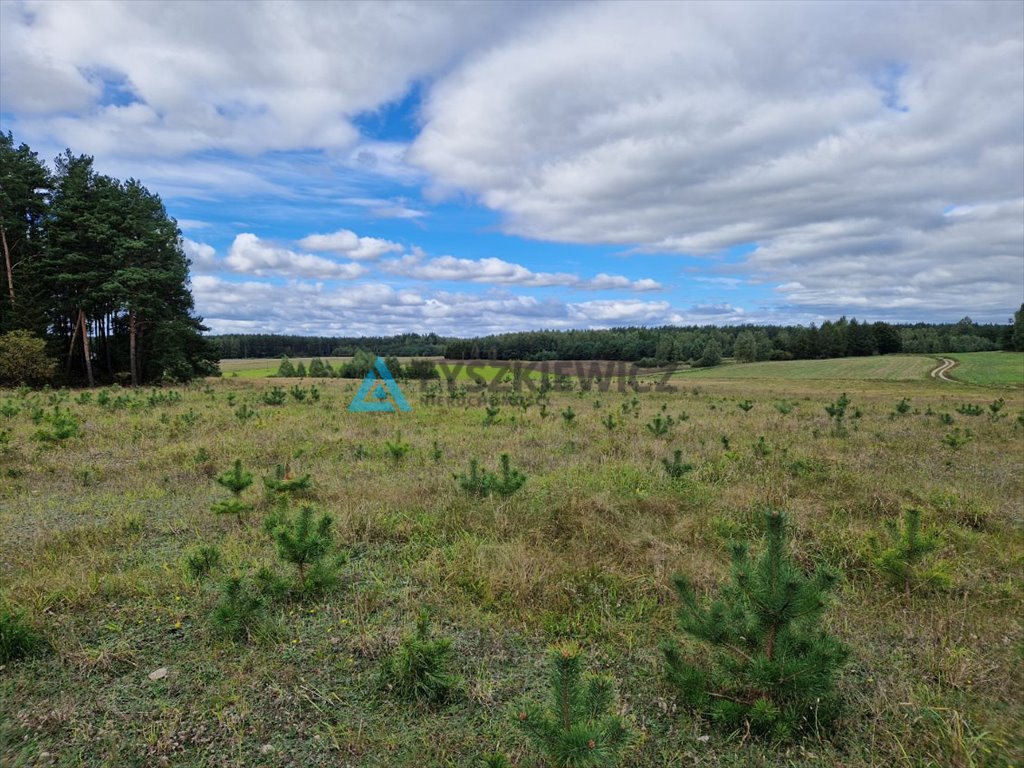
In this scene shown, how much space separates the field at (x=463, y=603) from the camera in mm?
2779

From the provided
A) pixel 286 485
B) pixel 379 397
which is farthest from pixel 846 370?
pixel 286 485

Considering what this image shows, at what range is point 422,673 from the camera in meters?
3.18

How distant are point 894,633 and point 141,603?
6.26 m

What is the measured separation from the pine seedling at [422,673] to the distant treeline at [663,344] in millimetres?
60906

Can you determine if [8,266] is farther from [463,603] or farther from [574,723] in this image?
[574,723]

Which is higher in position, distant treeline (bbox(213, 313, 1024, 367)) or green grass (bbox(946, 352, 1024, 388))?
distant treeline (bbox(213, 313, 1024, 367))

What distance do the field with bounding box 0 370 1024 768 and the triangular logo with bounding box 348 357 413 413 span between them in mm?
8263

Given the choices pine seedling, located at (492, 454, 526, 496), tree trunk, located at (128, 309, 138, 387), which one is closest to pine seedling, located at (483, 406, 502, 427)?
pine seedling, located at (492, 454, 526, 496)

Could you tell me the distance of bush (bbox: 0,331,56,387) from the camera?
79.3ft

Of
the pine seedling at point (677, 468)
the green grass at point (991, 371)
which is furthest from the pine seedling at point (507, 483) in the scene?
the green grass at point (991, 371)

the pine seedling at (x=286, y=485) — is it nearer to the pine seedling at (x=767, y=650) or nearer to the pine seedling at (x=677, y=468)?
the pine seedling at (x=767, y=650)

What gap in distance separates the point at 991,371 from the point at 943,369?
4701mm

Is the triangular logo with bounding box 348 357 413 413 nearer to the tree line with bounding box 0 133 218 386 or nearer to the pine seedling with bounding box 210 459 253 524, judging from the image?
the pine seedling with bounding box 210 459 253 524

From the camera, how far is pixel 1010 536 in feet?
19.9
